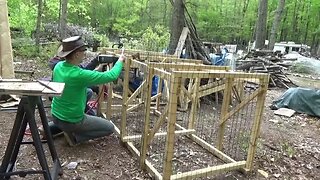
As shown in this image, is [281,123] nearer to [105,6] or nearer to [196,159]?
[196,159]

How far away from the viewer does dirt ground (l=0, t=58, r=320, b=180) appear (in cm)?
367

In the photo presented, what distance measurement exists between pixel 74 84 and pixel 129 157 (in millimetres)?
1296

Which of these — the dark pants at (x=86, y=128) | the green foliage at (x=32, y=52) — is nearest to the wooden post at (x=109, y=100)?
the dark pants at (x=86, y=128)

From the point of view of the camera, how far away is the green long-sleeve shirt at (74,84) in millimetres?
3516

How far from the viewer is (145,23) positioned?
90.4 feet

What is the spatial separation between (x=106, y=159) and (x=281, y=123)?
422cm

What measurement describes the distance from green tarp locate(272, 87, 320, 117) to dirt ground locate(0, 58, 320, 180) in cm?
157

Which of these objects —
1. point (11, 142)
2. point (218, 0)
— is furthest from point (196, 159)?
point (218, 0)

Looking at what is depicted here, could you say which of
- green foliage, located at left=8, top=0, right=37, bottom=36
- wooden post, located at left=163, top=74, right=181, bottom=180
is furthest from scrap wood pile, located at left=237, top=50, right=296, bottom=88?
green foliage, located at left=8, top=0, right=37, bottom=36

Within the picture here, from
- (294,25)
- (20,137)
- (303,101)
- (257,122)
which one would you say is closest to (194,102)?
(257,122)

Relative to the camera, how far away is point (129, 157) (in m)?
4.12

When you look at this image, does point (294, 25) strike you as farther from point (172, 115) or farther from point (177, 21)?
point (172, 115)

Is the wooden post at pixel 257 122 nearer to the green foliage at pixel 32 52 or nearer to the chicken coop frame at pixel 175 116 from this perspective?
the chicken coop frame at pixel 175 116

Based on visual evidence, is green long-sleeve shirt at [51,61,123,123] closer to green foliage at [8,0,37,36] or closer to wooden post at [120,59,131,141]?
wooden post at [120,59,131,141]
